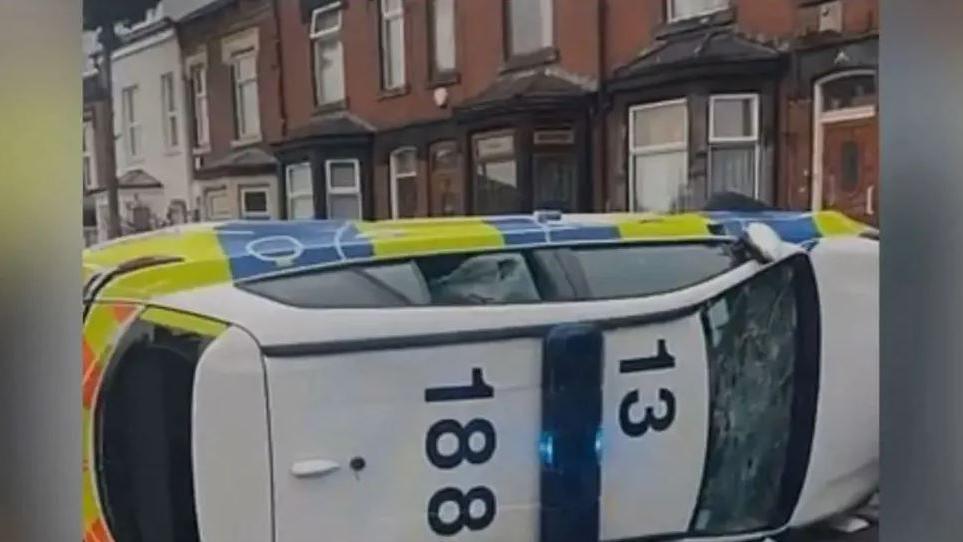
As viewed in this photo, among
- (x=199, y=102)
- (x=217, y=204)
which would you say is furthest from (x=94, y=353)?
(x=199, y=102)

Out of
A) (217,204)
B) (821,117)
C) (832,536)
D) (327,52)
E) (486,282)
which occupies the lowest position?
(832,536)

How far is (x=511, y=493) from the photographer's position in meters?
1.36

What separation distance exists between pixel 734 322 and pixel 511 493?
411 mm

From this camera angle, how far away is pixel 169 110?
4.46ft

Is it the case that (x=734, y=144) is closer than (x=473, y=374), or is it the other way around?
(x=473, y=374)

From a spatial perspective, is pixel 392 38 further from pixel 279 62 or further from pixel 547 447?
pixel 547 447

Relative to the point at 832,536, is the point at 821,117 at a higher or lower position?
higher

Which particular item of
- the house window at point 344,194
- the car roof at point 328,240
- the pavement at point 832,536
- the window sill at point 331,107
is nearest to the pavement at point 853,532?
the pavement at point 832,536

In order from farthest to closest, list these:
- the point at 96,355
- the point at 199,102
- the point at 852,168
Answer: the point at 852,168 < the point at 199,102 < the point at 96,355

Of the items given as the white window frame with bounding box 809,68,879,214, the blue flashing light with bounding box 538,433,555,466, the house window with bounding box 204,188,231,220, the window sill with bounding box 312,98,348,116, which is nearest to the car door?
the blue flashing light with bounding box 538,433,555,466

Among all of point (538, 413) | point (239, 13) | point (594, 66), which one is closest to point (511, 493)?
point (538, 413)

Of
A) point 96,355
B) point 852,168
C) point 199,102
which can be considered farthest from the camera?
point 852,168

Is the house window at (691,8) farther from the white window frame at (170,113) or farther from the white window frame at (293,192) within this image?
the white window frame at (170,113)

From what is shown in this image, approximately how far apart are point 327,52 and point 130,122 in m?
0.28
